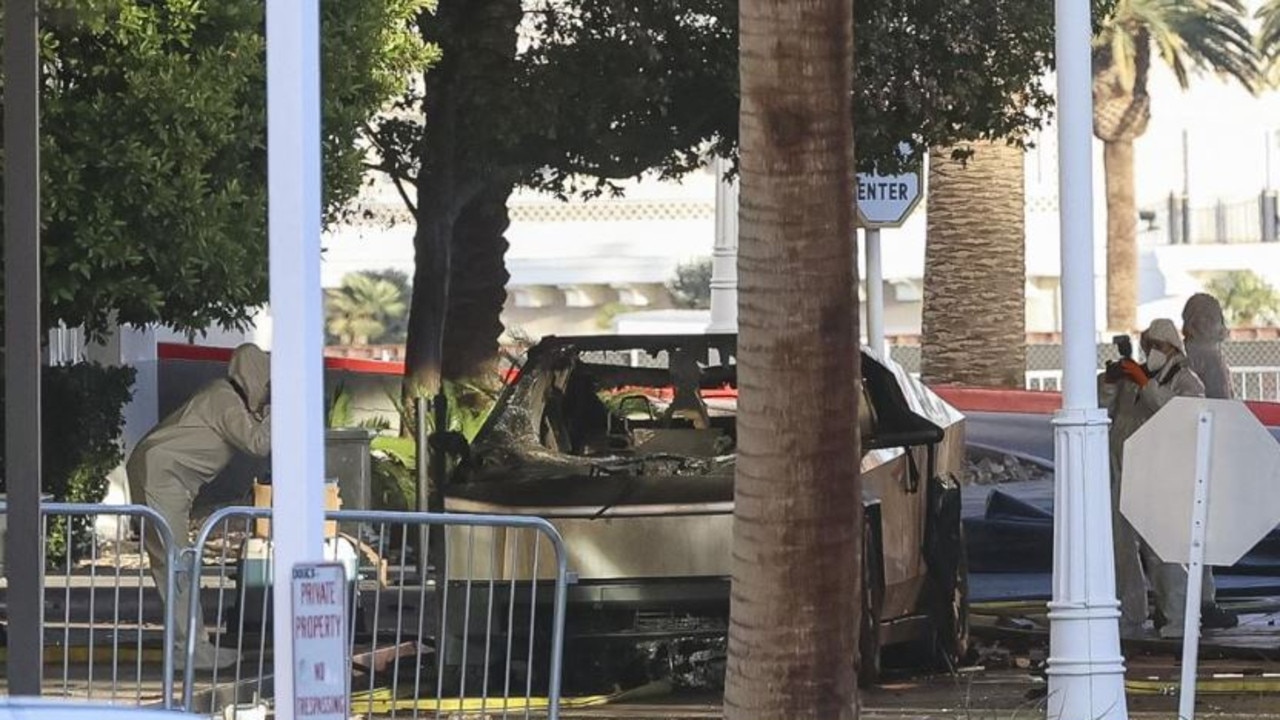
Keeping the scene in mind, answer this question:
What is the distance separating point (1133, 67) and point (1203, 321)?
2792 cm

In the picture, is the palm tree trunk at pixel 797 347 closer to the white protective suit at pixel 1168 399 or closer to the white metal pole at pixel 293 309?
the white metal pole at pixel 293 309

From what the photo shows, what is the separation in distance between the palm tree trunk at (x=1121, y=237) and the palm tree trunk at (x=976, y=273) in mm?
19271

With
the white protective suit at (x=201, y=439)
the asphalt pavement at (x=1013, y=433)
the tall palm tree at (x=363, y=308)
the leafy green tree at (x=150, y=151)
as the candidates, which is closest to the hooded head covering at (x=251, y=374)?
the white protective suit at (x=201, y=439)

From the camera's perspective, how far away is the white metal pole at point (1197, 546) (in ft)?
28.0

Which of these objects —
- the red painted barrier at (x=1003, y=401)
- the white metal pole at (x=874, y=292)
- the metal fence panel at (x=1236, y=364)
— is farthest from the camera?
the metal fence panel at (x=1236, y=364)

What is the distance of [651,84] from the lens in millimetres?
14617

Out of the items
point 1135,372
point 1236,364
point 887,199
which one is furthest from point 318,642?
point 1236,364

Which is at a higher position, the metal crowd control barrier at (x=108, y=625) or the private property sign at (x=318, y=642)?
the private property sign at (x=318, y=642)

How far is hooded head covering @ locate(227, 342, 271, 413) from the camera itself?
1180cm

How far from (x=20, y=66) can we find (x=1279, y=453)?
15.7 ft

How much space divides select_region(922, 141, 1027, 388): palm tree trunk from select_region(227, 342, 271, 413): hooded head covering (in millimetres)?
13298

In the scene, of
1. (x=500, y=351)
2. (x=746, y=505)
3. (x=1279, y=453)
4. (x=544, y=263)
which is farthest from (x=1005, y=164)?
(x=544, y=263)

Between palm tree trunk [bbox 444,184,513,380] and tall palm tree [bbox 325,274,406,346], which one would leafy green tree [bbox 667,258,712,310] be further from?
palm tree trunk [bbox 444,184,513,380]

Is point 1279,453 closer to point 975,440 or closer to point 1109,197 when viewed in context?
point 975,440
